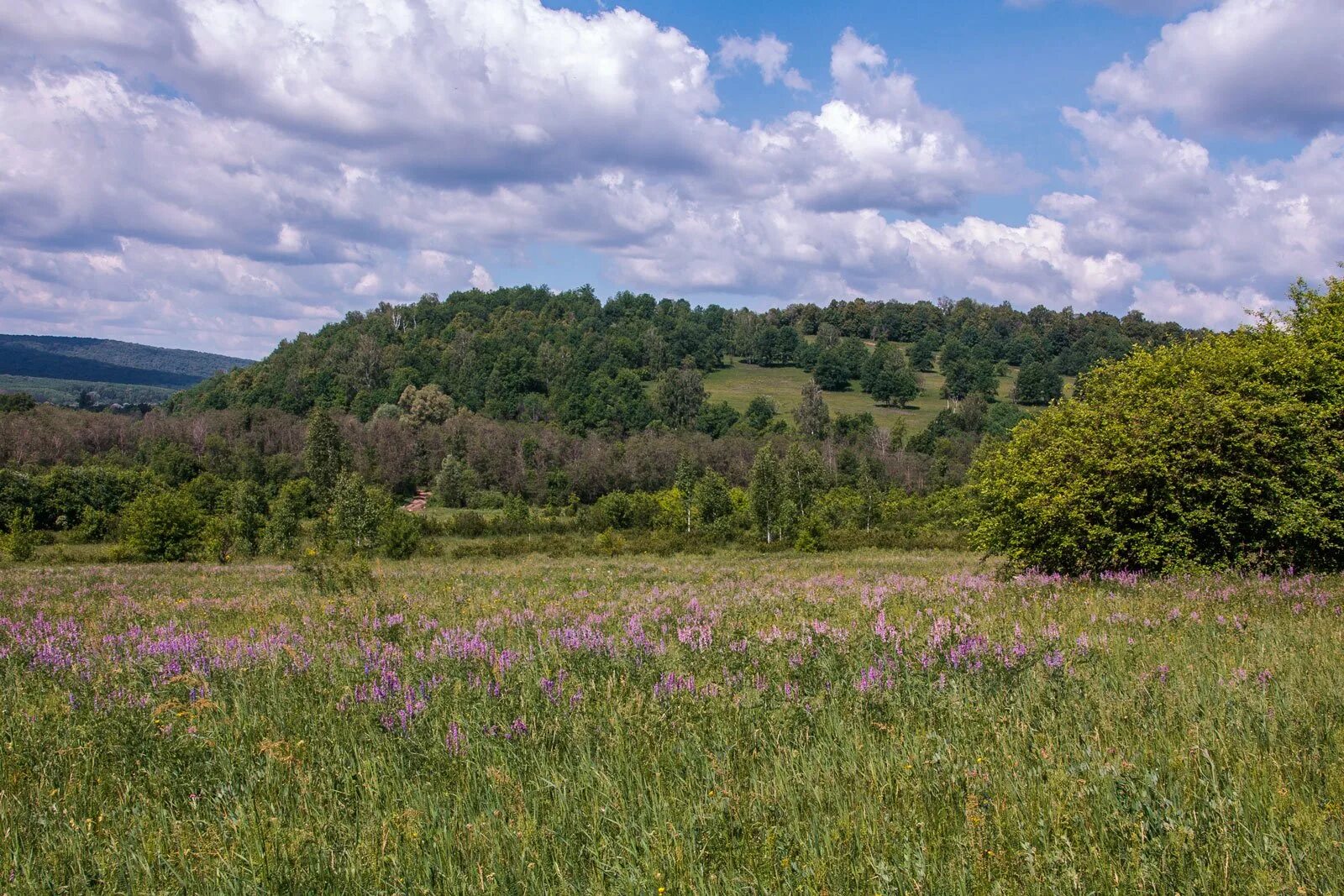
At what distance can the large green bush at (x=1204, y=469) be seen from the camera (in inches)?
525

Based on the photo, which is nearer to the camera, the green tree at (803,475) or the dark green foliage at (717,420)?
the green tree at (803,475)

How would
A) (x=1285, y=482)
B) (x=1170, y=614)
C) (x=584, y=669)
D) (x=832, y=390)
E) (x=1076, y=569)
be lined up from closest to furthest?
(x=584, y=669) < (x=1170, y=614) < (x=1285, y=482) < (x=1076, y=569) < (x=832, y=390)

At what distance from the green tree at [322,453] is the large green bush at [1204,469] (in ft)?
354

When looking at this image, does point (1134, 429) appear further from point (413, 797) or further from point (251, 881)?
point (251, 881)

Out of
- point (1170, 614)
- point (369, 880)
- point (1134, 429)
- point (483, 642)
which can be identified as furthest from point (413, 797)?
point (1134, 429)

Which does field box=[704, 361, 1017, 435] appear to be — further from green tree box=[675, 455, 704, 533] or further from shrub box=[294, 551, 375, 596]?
shrub box=[294, 551, 375, 596]

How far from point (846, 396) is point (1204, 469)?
558 ft

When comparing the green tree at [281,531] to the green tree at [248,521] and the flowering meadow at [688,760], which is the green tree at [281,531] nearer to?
the green tree at [248,521]

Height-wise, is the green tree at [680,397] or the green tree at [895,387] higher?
the green tree at [895,387]

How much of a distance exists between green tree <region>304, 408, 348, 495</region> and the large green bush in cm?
10795

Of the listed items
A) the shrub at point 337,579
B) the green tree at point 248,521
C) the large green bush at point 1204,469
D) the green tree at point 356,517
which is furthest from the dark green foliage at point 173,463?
the large green bush at point 1204,469

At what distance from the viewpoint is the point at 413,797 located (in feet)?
12.8

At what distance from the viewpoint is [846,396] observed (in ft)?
592

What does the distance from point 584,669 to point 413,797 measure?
7.43 ft
